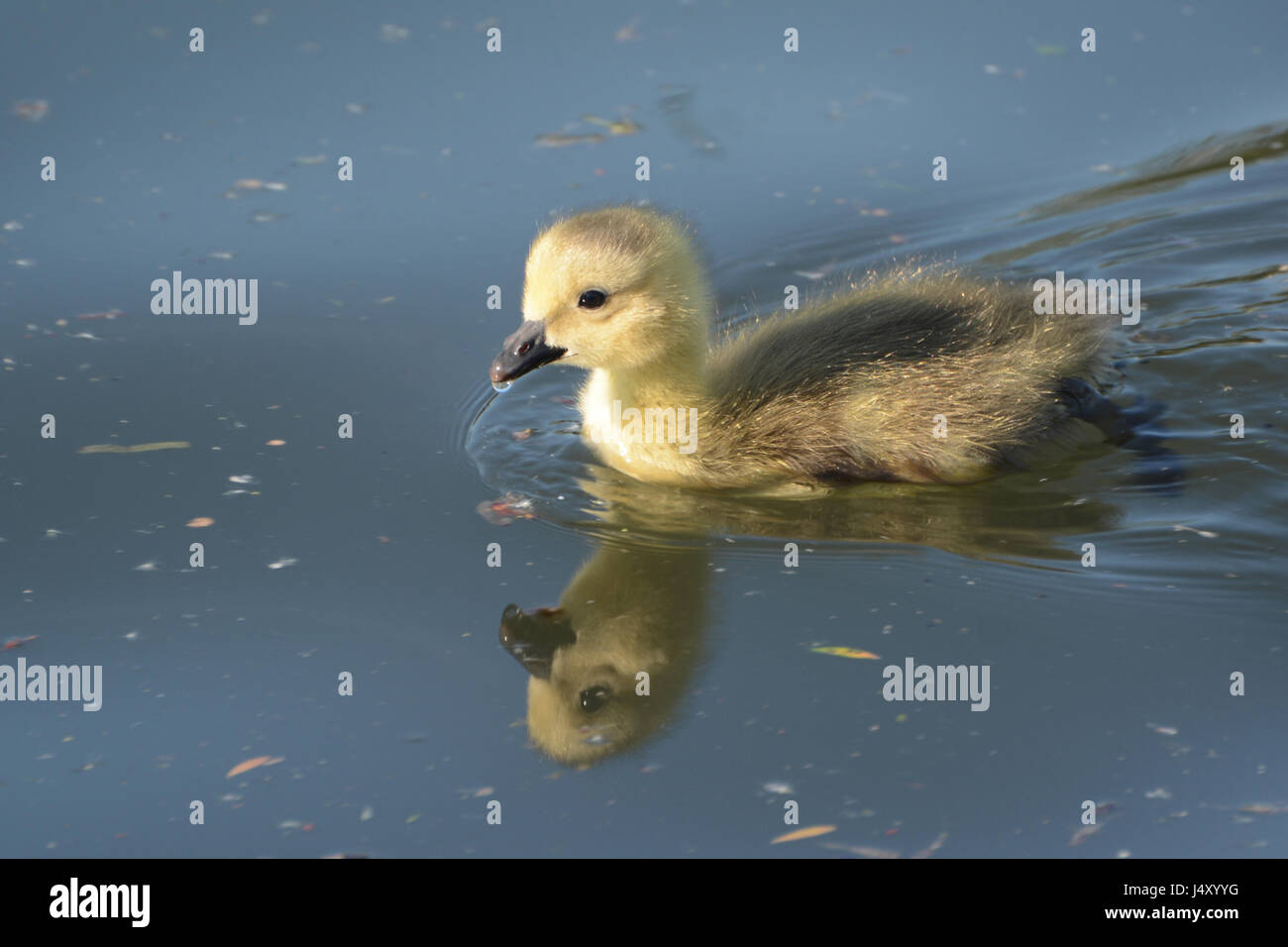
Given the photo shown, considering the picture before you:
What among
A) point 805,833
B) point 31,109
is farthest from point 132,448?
point 805,833

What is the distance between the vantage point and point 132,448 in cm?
523

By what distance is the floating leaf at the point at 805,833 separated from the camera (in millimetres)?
3578

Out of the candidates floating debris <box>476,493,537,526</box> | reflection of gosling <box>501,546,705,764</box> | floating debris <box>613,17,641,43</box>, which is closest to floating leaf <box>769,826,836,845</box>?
reflection of gosling <box>501,546,705,764</box>

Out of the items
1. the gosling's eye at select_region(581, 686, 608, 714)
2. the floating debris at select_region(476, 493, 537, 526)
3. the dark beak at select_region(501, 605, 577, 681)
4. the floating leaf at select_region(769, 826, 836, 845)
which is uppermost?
the floating debris at select_region(476, 493, 537, 526)

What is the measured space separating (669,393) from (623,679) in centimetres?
135

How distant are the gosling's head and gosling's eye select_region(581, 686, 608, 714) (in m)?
1.27

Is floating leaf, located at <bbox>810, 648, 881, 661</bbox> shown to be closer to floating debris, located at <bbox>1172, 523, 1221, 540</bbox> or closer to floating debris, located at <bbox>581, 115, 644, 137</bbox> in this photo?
floating debris, located at <bbox>1172, 523, 1221, 540</bbox>

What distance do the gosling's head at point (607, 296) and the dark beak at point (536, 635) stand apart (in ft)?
3.00

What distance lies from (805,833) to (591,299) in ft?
6.92

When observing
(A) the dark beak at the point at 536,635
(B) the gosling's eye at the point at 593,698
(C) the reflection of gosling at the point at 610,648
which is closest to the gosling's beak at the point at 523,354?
(C) the reflection of gosling at the point at 610,648

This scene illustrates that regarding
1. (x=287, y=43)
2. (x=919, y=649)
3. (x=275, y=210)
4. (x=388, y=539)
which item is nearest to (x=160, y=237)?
(x=275, y=210)

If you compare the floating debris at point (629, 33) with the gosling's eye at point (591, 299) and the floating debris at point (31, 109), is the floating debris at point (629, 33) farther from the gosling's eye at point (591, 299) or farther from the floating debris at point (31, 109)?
the gosling's eye at point (591, 299)

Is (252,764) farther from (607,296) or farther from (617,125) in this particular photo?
(617,125)

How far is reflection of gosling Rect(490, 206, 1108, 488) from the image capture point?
16.7 feet
